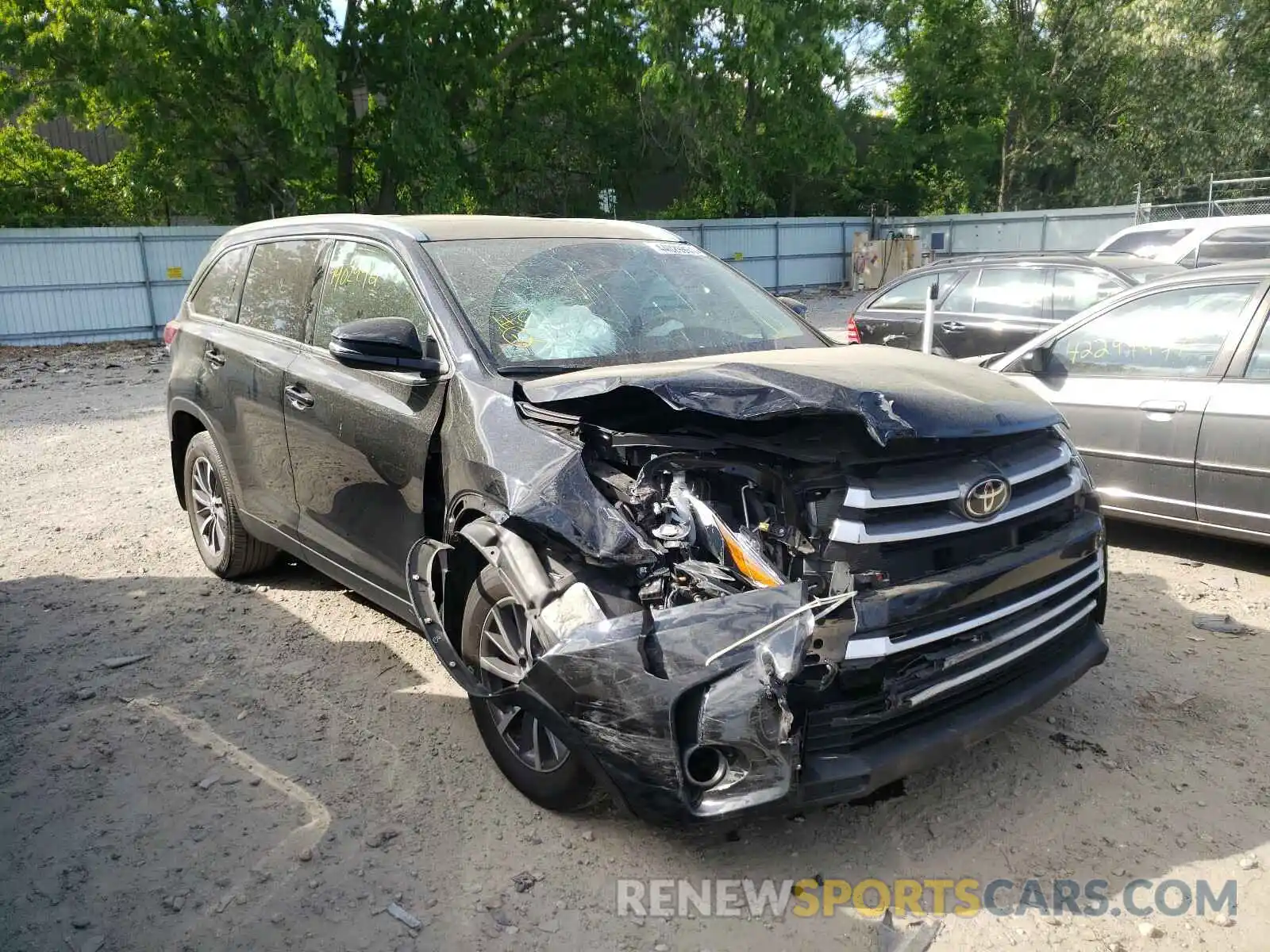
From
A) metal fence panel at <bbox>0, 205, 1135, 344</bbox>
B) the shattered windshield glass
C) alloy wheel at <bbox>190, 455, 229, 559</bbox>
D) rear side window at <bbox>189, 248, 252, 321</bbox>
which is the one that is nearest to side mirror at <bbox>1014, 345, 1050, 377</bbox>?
the shattered windshield glass

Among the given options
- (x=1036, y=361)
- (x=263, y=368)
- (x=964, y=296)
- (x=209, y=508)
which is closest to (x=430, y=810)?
(x=263, y=368)

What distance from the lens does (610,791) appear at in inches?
112

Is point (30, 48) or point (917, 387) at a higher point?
point (30, 48)

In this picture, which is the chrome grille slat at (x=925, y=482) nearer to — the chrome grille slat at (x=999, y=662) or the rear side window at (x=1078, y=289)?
the chrome grille slat at (x=999, y=662)

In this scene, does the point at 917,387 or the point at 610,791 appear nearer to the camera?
the point at 610,791

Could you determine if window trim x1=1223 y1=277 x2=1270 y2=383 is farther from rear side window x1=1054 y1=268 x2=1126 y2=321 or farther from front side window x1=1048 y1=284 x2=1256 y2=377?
rear side window x1=1054 y1=268 x2=1126 y2=321

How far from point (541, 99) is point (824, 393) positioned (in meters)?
24.3

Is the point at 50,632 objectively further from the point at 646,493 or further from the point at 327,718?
the point at 646,493

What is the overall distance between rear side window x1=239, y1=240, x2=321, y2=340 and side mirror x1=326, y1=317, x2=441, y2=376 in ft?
3.41

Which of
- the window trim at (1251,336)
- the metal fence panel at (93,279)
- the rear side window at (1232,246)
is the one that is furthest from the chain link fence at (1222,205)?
the window trim at (1251,336)

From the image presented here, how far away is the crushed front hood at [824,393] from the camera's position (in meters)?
2.88

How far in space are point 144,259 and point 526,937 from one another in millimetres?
18953

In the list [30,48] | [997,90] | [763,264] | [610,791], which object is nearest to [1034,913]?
[610,791]

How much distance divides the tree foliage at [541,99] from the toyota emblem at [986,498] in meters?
17.8
